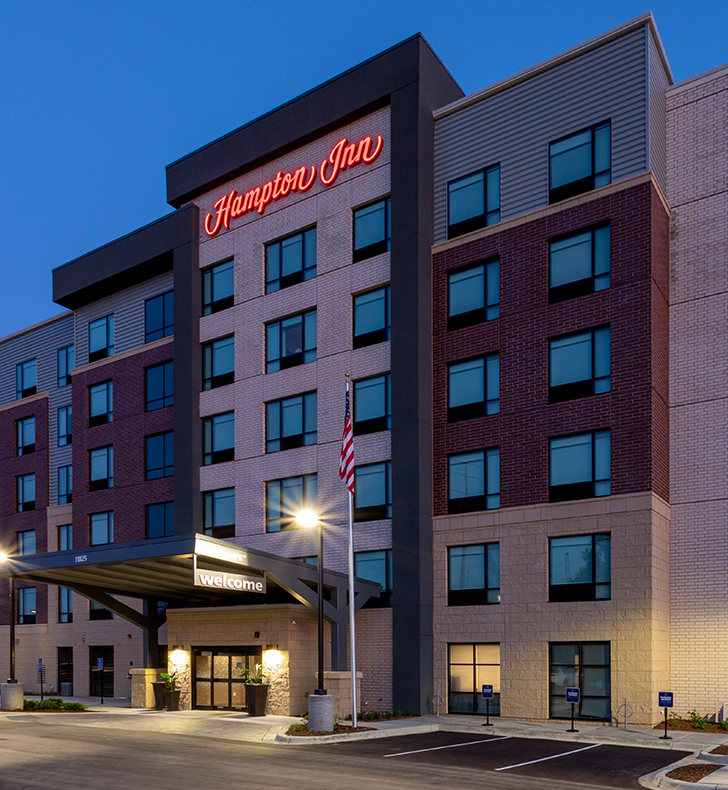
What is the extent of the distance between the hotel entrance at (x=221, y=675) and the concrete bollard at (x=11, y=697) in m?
7.39

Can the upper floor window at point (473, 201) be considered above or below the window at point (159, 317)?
above

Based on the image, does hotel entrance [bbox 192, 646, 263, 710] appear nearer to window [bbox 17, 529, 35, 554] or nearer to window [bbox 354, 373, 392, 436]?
window [bbox 354, 373, 392, 436]

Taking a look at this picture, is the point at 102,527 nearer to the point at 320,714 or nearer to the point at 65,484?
the point at 65,484

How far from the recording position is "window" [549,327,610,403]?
2884cm

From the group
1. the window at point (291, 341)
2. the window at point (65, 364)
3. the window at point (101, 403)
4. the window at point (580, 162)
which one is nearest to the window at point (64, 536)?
the window at point (101, 403)

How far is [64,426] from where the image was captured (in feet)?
160

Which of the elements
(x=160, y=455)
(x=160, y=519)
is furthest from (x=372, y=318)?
(x=160, y=519)

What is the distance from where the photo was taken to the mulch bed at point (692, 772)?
17.2 meters

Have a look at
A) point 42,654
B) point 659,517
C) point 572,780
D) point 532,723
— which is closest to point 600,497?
point 659,517

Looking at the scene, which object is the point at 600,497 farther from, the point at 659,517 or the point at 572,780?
the point at 572,780

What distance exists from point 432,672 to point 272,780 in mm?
14479

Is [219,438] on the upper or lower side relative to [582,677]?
upper

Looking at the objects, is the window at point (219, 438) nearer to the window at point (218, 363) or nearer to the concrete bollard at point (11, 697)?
A: the window at point (218, 363)

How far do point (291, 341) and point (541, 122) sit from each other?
13.0 metres
